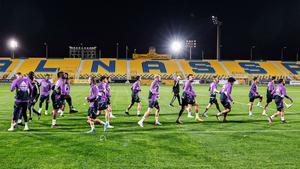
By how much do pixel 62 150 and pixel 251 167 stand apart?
17.2 ft

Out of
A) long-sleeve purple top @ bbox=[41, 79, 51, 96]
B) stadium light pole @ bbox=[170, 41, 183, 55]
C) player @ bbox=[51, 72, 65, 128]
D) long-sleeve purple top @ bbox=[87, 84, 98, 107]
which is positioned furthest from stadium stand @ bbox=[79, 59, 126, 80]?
long-sleeve purple top @ bbox=[87, 84, 98, 107]

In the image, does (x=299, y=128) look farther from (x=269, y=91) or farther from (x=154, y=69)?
(x=154, y=69)

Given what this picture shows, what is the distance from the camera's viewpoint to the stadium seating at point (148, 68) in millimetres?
83188

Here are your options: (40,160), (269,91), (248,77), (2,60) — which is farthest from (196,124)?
(2,60)

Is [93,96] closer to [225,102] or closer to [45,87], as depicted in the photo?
[225,102]

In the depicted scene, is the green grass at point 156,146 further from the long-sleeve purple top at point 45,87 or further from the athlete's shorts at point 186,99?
the long-sleeve purple top at point 45,87

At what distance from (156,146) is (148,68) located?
79575 millimetres

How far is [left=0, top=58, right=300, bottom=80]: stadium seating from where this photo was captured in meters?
83.2

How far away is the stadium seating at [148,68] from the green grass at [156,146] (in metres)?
68.1

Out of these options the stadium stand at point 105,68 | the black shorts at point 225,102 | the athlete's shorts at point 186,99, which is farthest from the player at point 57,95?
the stadium stand at point 105,68

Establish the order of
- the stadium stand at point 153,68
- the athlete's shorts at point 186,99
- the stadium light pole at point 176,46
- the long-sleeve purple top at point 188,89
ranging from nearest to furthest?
the athlete's shorts at point 186,99, the long-sleeve purple top at point 188,89, the stadium stand at point 153,68, the stadium light pole at point 176,46

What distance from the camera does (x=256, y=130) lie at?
12.6 meters

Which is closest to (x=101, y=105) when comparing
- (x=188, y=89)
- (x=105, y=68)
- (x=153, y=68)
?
(x=188, y=89)

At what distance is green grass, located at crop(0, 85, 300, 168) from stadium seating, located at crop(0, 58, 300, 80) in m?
68.1
